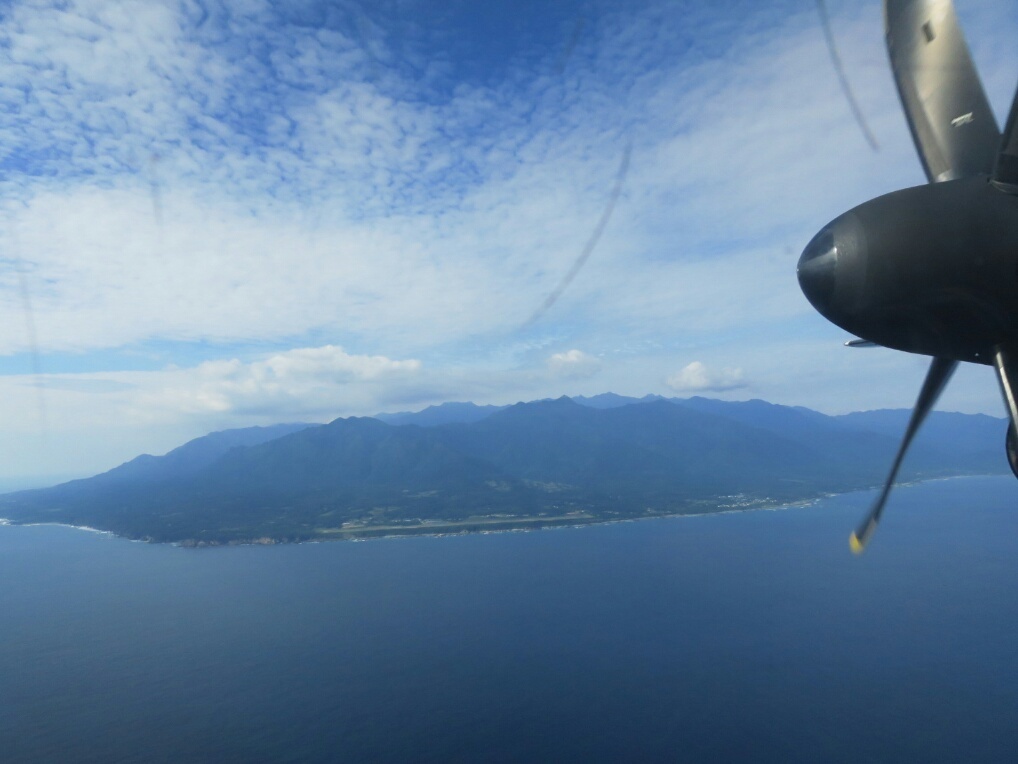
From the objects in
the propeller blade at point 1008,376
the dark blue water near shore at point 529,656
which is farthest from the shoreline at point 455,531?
the propeller blade at point 1008,376

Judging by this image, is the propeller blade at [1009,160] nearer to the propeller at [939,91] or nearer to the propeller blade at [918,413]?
the propeller at [939,91]

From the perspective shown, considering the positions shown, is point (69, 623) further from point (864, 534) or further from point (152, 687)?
point (864, 534)

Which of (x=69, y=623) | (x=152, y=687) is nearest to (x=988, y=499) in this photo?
(x=152, y=687)

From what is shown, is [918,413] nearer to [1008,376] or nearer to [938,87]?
[1008,376]

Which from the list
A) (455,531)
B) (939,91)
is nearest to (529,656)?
(939,91)

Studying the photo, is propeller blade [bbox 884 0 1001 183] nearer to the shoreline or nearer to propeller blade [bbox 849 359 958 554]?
propeller blade [bbox 849 359 958 554]

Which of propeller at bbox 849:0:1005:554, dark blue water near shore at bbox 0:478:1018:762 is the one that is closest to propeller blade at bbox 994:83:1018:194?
propeller at bbox 849:0:1005:554
